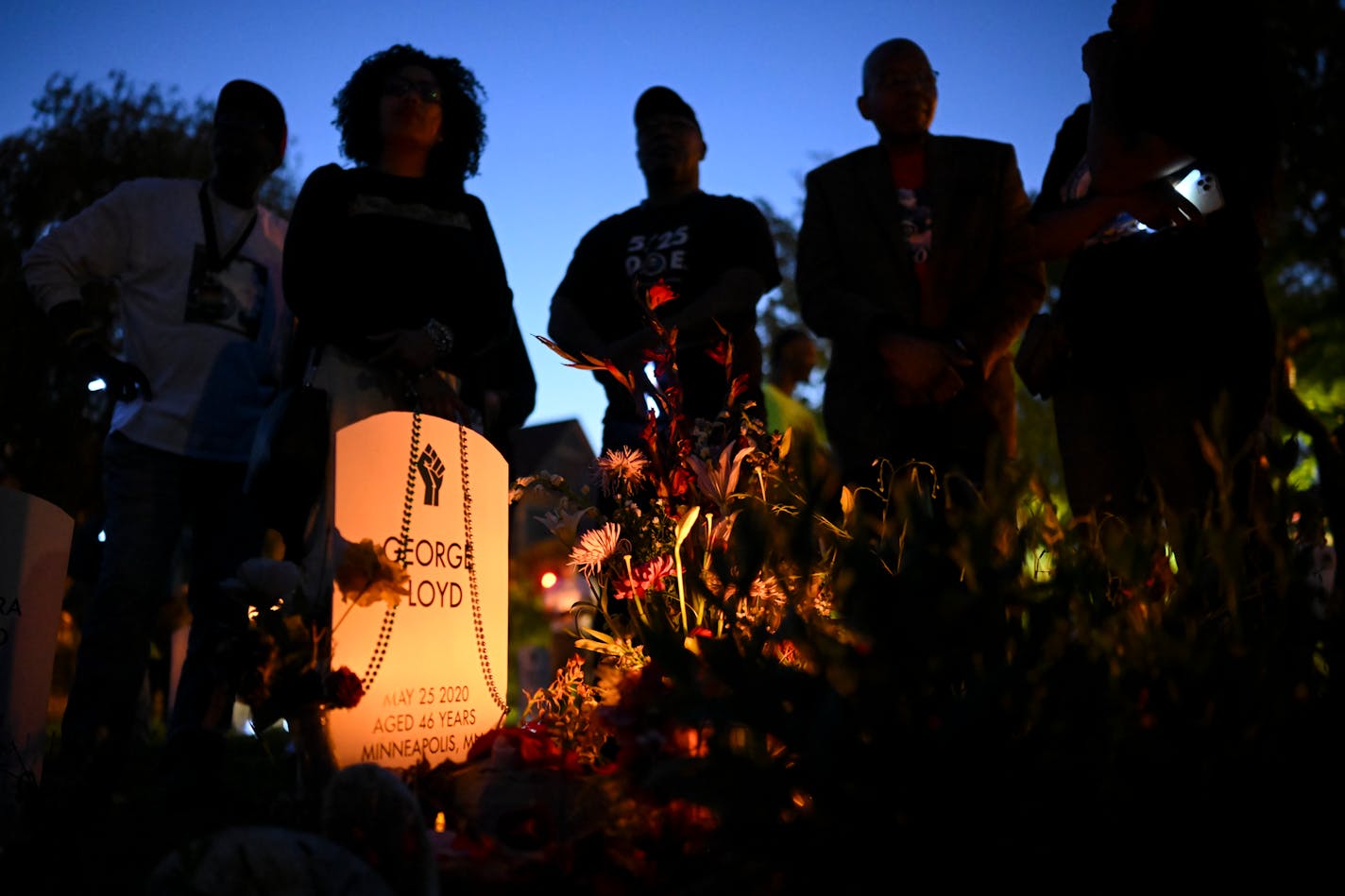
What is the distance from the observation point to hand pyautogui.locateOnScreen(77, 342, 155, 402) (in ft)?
10.5

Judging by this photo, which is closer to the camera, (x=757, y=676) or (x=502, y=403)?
(x=757, y=676)

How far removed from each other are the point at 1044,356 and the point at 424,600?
5.99 ft

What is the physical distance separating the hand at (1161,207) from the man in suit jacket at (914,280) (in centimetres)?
74

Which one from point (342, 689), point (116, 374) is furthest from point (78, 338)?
point (342, 689)

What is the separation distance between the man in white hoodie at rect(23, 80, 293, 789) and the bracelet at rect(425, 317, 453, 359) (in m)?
0.48

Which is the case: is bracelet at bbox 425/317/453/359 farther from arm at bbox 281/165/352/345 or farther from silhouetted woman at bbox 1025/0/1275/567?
silhouetted woman at bbox 1025/0/1275/567

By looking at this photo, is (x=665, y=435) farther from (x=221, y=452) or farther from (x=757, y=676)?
(x=221, y=452)

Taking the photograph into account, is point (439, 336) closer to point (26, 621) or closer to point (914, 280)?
point (26, 621)

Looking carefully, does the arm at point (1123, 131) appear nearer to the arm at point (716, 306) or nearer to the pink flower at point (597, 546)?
the arm at point (716, 306)

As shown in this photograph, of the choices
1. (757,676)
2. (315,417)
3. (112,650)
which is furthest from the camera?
(112,650)

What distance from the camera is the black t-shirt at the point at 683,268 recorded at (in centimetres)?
366

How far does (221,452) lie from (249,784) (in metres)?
1.20

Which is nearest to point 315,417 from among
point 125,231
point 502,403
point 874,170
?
point 502,403

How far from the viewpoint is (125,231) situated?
3.62 metres
